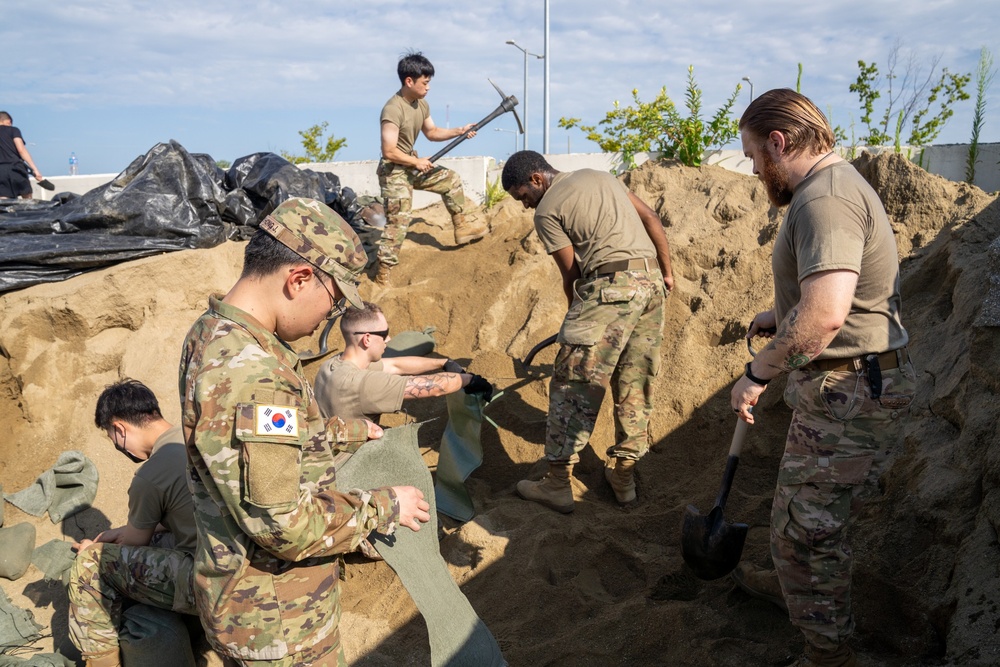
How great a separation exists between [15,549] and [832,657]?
443 cm

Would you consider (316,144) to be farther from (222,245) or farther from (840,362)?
(840,362)

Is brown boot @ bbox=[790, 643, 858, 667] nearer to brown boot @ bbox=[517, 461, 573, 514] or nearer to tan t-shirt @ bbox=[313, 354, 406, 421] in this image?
brown boot @ bbox=[517, 461, 573, 514]

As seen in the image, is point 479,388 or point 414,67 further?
point 414,67

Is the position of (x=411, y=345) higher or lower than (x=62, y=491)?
higher

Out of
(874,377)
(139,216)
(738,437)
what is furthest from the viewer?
(139,216)

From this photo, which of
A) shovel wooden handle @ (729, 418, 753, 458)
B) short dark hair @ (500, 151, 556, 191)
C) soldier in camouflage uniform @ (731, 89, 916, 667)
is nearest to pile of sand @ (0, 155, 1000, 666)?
soldier in camouflage uniform @ (731, 89, 916, 667)

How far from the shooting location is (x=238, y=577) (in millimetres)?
2021

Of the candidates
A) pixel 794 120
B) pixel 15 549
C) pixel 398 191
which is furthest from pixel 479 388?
pixel 398 191

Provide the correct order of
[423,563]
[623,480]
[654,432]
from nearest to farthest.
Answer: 1. [423,563]
2. [623,480]
3. [654,432]

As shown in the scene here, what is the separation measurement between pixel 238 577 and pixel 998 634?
2379 millimetres

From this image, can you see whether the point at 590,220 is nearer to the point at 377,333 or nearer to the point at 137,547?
the point at 377,333

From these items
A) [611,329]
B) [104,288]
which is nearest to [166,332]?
[104,288]

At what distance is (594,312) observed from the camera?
13.5ft

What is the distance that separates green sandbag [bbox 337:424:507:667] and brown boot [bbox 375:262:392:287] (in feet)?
13.5
